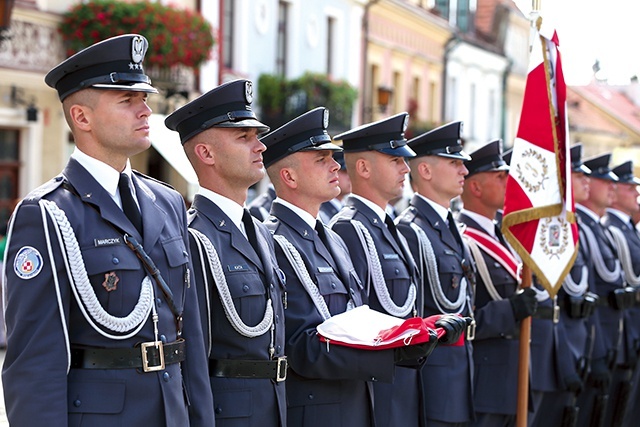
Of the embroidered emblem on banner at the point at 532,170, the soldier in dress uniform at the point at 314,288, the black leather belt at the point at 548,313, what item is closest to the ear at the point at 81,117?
the soldier in dress uniform at the point at 314,288

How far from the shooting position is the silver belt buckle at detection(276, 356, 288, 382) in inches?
197

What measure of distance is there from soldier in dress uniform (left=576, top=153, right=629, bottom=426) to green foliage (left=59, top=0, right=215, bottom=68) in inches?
351

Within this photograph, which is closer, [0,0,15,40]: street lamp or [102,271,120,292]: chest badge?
[102,271,120,292]: chest badge

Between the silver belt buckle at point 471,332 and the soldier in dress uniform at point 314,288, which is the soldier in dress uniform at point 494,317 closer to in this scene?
the silver belt buckle at point 471,332

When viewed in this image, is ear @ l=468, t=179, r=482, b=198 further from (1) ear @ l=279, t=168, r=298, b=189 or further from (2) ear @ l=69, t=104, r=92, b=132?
(2) ear @ l=69, t=104, r=92, b=132

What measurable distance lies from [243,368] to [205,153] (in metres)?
0.90

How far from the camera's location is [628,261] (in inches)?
400

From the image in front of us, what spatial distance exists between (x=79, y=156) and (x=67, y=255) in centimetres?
40

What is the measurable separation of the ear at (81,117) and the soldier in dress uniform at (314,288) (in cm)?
145

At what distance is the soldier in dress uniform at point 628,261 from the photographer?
9945 millimetres

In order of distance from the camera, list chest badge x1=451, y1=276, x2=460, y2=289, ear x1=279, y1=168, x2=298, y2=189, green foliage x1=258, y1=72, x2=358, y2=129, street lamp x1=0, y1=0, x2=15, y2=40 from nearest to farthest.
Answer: ear x1=279, y1=168, x2=298, y2=189 < chest badge x1=451, y1=276, x2=460, y2=289 < street lamp x1=0, y1=0, x2=15, y2=40 < green foliage x1=258, y1=72, x2=358, y2=129

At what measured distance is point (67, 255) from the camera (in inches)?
163

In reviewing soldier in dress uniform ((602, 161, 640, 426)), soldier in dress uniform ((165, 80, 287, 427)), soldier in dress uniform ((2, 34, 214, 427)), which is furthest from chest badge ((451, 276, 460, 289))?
soldier in dress uniform ((602, 161, 640, 426))

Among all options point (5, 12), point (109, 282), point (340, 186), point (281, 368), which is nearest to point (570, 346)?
point (340, 186)
